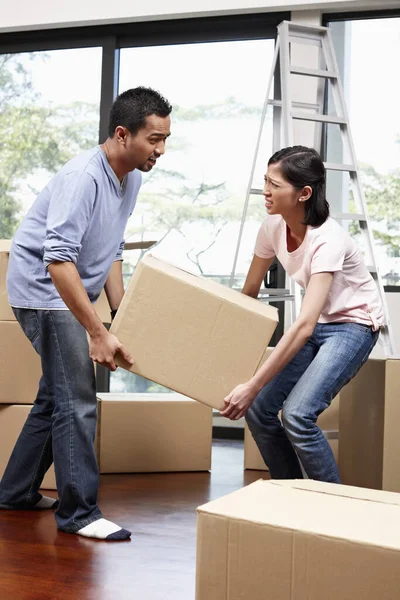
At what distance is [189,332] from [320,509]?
2.01ft

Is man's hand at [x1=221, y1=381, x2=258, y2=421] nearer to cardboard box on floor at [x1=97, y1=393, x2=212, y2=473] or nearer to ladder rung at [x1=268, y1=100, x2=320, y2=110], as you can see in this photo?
cardboard box on floor at [x1=97, y1=393, x2=212, y2=473]

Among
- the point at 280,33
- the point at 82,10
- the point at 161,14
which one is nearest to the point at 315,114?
the point at 280,33

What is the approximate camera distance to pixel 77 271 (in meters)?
1.93

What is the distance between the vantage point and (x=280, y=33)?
3.53 meters

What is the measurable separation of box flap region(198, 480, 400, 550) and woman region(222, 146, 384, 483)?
A: 47 centimetres

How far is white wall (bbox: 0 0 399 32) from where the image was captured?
11.7ft

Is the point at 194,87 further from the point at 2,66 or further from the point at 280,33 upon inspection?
the point at 2,66

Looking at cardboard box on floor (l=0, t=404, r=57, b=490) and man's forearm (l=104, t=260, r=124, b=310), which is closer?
man's forearm (l=104, t=260, r=124, b=310)

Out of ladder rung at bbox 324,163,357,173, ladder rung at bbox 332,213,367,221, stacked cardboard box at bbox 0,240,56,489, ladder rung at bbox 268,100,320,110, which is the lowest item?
stacked cardboard box at bbox 0,240,56,489

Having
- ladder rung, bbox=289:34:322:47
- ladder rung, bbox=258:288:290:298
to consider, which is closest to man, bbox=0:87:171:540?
ladder rung, bbox=258:288:290:298

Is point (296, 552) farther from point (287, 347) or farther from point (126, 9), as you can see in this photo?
point (126, 9)

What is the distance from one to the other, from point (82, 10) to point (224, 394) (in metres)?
2.80

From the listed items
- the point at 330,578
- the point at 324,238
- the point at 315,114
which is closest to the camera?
the point at 330,578

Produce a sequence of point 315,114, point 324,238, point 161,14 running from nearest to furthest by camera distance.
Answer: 1. point 324,238
2. point 315,114
3. point 161,14
